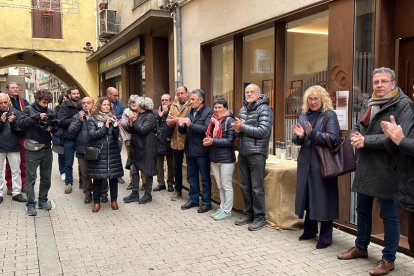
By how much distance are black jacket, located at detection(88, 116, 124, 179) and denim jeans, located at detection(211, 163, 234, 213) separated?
1476mm

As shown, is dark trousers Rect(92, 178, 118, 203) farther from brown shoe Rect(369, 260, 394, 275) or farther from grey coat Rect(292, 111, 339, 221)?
brown shoe Rect(369, 260, 394, 275)

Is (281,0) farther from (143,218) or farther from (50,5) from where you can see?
(50,5)

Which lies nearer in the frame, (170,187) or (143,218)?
(143,218)

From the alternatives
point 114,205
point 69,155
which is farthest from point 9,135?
point 114,205

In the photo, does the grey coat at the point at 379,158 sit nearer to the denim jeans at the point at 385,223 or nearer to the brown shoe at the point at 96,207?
the denim jeans at the point at 385,223

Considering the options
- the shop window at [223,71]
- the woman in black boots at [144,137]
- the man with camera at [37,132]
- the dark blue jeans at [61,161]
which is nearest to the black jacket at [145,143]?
the woman in black boots at [144,137]

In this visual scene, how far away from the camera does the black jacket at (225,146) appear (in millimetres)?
5426

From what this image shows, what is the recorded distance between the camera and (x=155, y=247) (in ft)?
15.3

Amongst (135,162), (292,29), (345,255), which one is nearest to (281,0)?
(292,29)

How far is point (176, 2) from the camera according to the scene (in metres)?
9.20

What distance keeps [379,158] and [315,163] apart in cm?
84

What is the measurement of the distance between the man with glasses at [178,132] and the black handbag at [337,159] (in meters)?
2.63

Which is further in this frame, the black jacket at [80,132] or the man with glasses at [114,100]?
the man with glasses at [114,100]

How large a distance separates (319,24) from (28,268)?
15.5 ft
